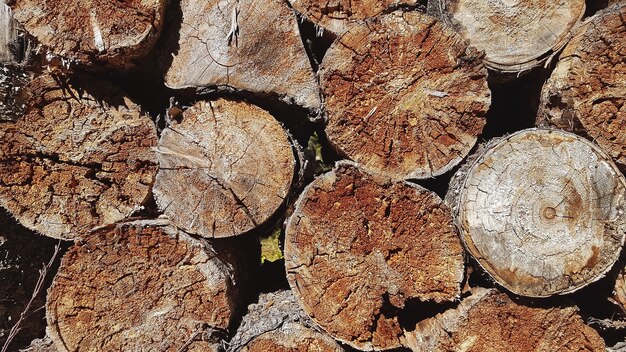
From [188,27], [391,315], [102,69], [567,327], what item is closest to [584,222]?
[567,327]

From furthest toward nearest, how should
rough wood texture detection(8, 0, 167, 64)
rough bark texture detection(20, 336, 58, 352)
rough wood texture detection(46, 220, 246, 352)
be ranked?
rough bark texture detection(20, 336, 58, 352)
rough wood texture detection(46, 220, 246, 352)
rough wood texture detection(8, 0, 167, 64)

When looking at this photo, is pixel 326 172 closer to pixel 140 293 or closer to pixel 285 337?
pixel 285 337

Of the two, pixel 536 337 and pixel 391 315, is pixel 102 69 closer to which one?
pixel 391 315

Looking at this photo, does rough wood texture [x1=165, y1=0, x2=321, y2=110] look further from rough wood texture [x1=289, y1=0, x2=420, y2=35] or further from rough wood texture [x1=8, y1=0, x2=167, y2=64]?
rough wood texture [x1=8, y1=0, x2=167, y2=64]

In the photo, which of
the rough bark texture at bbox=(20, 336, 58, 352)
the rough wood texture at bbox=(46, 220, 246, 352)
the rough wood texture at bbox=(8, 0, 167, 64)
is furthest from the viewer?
the rough bark texture at bbox=(20, 336, 58, 352)

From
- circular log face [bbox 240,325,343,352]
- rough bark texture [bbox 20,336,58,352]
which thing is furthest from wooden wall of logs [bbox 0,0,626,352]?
rough bark texture [bbox 20,336,58,352]

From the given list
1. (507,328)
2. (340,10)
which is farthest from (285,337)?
(340,10)

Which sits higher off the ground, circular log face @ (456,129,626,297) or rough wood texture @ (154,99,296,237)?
rough wood texture @ (154,99,296,237)
